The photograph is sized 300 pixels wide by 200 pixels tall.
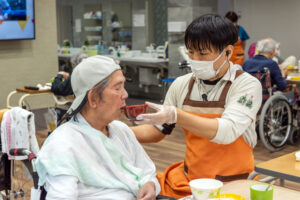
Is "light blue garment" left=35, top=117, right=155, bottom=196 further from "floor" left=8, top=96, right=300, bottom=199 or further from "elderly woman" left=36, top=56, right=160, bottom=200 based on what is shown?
"floor" left=8, top=96, right=300, bottom=199

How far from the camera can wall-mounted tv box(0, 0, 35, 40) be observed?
22.1 ft

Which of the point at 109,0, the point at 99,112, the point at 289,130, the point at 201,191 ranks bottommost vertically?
the point at 289,130

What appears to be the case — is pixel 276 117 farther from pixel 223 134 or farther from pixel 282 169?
pixel 223 134

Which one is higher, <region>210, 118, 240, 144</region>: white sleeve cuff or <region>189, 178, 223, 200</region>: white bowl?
<region>210, 118, 240, 144</region>: white sleeve cuff

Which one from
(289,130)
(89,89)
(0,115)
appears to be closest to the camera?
(89,89)

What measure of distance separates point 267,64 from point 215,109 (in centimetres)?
311

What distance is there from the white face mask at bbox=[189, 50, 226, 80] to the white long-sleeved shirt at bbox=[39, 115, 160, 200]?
38 cm

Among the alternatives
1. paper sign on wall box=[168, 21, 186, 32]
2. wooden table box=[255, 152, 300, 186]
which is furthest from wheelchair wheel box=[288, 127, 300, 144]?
wooden table box=[255, 152, 300, 186]

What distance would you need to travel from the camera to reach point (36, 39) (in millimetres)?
7320

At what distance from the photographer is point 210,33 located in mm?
1859

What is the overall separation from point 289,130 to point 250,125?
11.0 feet

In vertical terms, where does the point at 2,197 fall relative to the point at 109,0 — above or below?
below

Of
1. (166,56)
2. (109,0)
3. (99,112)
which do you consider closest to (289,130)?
(166,56)

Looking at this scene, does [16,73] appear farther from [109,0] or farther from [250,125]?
[250,125]
